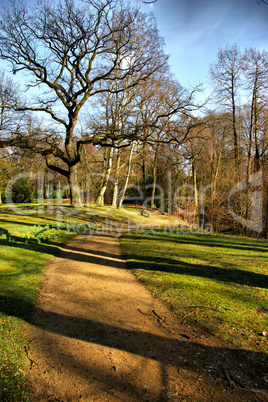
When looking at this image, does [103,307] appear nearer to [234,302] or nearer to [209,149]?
[234,302]

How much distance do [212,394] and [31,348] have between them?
2.25 m

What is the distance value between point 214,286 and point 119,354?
2.84 meters

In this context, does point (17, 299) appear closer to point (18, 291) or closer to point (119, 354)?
point (18, 291)

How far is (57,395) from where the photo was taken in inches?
99.1

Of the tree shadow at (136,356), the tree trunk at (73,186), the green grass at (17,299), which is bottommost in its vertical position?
the tree shadow at (136,356)

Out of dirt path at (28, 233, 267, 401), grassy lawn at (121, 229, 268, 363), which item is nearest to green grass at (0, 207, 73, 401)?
dirt path at (28, 233, 267, 401)

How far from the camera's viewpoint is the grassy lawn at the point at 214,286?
12.1 ft

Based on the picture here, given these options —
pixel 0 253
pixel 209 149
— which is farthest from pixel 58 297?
pixel 209 149

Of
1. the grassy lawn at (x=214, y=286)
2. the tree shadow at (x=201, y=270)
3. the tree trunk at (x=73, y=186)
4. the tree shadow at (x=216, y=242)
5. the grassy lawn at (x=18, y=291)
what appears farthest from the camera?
the tree trunk at (x=73, y=186)

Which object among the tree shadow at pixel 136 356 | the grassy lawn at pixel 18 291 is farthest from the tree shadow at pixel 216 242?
the tree shadow at pixel 136 356

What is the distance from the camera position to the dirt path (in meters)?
2.57

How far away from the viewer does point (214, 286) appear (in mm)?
5254

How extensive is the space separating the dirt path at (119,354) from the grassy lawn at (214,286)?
0.36 meters

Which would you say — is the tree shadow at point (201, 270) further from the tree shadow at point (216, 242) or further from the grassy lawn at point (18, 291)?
the tree shadow at point (216, 242)
